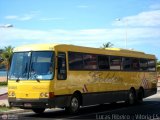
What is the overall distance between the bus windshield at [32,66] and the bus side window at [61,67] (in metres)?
0.43

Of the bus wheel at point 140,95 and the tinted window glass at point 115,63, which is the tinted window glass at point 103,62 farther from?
the bus wheel at point 140,95

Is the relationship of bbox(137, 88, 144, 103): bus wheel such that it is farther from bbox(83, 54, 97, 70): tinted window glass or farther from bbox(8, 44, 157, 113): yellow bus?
bbox(83, 54, 97, 70): tinted window glass

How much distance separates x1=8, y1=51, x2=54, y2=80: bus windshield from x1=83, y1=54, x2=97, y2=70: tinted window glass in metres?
2.88

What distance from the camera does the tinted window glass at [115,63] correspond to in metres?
24.6

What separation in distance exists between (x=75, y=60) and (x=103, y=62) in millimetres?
3166

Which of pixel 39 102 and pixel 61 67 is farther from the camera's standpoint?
pixel 61 67

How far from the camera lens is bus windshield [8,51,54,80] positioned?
19.0 metres

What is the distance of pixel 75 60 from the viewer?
20844 mm

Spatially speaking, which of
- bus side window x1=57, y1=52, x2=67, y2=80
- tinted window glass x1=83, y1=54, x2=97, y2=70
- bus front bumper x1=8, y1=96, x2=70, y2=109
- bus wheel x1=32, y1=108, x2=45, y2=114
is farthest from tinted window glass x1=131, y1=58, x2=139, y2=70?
bus front bumper x1=8, y1=96, x2=70, y2=109

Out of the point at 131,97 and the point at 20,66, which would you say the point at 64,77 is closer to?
the point at 20,66

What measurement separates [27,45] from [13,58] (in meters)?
0.83

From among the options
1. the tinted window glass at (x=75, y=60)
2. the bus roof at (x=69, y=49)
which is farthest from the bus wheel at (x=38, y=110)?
the bus roof at (x=69, y=49)

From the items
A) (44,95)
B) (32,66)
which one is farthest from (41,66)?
(44,95)

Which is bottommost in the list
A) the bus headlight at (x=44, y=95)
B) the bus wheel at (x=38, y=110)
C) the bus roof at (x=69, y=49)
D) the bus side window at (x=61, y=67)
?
the bus wheel at (x=38, y=110)
